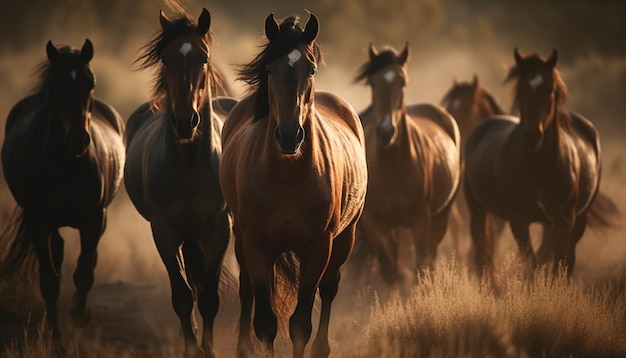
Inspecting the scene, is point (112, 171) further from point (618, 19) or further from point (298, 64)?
point (618, 19)

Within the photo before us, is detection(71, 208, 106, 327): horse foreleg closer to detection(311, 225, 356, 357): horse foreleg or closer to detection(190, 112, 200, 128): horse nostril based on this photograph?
detection(190, 112, 200, 128): horse nostril

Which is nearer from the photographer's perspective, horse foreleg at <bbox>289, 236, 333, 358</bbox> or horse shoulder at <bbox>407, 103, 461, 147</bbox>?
horse foreleg at <bbox>289, 236, 333, 358</bbox>

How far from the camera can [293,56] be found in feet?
17.4

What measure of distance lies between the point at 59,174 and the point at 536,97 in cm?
476

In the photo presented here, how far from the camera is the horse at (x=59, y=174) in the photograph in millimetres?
7281

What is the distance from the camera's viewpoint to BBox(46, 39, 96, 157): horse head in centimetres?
720

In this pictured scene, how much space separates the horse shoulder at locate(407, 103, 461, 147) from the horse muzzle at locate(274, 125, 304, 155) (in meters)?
6.31

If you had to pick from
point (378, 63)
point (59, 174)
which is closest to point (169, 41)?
point (59, 174)

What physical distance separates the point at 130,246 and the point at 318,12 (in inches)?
785

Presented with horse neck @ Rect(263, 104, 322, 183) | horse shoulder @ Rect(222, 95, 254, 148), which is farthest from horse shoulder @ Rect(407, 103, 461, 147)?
horse neck @ Rect(263, 104, 322, 183)

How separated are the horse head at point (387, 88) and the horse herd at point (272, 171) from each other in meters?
0.02

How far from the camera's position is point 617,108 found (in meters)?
25.7

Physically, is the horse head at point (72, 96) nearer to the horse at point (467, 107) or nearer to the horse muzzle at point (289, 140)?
the horse muzzle at point (289, 140)

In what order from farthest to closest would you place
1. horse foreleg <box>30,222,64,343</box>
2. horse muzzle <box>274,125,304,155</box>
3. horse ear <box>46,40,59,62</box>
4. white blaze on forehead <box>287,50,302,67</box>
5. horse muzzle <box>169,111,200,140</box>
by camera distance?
horse foreleg <box>30,222,64,343</box> → horse ear <box>46,40,59,62</box> → horse muzzle <box>169,111,200,140</box> → white blaze on forehead <box>287,50,302,67</box> → horse muzzle <box>274,125,304,155</box>
